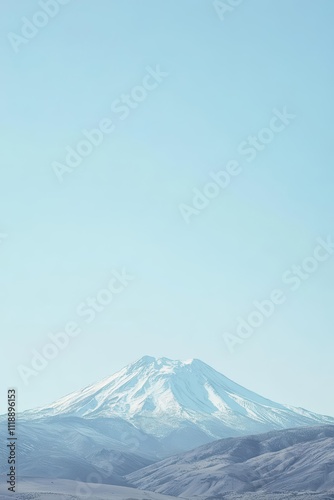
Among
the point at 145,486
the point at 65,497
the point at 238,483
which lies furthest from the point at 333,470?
the point at 65,497

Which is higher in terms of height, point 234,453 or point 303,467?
point 234,453

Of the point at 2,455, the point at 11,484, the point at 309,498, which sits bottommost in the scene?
the point at 309,498

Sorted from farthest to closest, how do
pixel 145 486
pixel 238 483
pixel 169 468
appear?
pixel 169 468, pixel 145 486, pixel 238 483

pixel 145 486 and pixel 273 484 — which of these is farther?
pixel 145 486

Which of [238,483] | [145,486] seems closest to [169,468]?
[145,486]

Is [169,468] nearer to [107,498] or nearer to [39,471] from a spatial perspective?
[39,471]

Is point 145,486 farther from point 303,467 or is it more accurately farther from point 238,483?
point 303,467

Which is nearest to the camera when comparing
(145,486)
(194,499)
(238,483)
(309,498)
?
(309,498)
